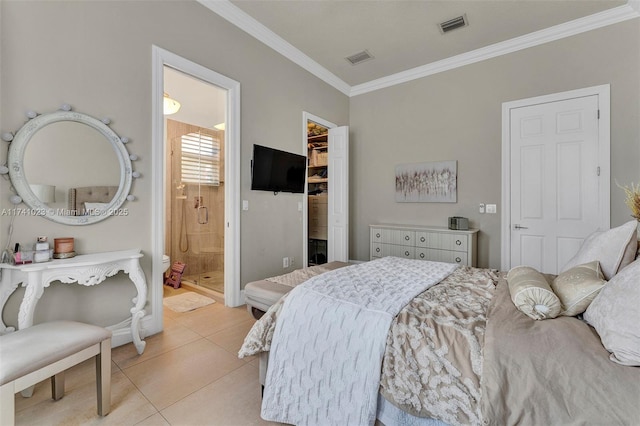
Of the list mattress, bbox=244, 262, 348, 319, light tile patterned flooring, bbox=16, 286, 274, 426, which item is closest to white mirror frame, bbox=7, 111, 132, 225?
light tile patterned flooring, bbox=16, 286, 274, 426

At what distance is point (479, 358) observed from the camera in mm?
1103

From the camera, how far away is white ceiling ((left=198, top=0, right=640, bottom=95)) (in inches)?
115

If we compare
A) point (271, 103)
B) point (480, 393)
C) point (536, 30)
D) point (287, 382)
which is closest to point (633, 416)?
point (480, 393)

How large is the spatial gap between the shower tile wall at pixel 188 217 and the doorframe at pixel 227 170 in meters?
1.30

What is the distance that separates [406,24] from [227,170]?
8.47ft

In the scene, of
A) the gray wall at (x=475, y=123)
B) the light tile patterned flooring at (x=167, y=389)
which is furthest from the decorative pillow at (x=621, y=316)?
the gray wall at (x=475, y=123)

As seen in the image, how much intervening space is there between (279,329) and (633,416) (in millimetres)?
1312

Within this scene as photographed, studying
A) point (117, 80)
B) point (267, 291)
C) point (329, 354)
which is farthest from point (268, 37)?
point (329, 354)

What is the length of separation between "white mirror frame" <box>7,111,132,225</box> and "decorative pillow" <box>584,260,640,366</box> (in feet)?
9.54

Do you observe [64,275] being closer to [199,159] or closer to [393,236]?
[199,159]

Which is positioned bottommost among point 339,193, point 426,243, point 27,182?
point 426,243

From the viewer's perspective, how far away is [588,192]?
3154mm

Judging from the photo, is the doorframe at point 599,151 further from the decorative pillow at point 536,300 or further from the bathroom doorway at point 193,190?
the bathroom doorway at point 193,190

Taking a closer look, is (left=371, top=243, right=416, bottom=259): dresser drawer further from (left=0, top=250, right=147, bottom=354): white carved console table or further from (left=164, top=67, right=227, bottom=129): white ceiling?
(left=0, top=250, right=147, bottom=354): white carved console table
